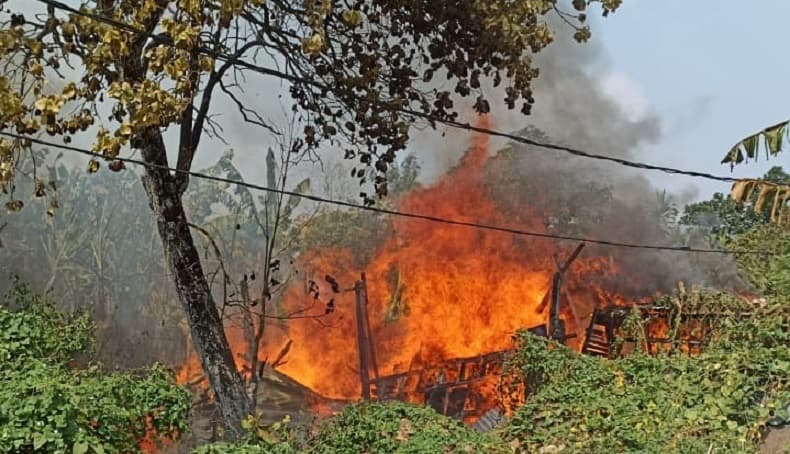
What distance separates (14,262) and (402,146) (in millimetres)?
8786

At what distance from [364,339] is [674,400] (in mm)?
7503

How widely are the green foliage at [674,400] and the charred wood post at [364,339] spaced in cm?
559

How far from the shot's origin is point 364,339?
14.5 meters

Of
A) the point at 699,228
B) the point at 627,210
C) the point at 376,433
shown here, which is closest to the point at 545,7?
the point at 376,433

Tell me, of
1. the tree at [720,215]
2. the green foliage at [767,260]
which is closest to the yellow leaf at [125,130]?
the green foliage at [767,260]

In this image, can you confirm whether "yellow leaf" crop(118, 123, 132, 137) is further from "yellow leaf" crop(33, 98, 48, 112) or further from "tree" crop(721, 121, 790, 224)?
"tree" crop(721, 121, 790, 224)

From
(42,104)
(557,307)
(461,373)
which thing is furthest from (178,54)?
(557,307)

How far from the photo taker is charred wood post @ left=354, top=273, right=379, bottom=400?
14.1m

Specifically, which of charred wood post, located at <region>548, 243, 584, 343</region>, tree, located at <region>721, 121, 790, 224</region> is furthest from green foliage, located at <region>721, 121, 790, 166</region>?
charred wood post, located at <region>548, 243, 584, 343</region>

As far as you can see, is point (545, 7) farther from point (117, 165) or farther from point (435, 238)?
point (435, 238)

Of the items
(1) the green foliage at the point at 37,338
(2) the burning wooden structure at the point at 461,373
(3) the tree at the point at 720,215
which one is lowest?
(2) the burning wooden structure at the point at 461,373

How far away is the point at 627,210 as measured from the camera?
17.6 m

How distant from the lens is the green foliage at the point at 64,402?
17.6ft

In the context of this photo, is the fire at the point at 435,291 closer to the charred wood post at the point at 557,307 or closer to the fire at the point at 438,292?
the fire at the point at 438,292
